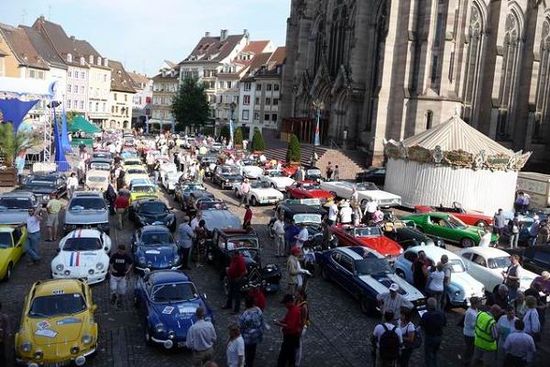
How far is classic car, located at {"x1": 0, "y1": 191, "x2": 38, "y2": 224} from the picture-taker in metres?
20.8

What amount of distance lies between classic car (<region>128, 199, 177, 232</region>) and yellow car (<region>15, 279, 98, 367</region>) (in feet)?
32.6

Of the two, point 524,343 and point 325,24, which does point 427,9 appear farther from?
point 524,343

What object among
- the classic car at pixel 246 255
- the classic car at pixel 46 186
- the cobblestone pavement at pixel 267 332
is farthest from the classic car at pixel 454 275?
the classic car at pixel 46 186

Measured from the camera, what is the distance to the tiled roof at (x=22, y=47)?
2817 inches

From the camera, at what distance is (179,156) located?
4353 centimetres

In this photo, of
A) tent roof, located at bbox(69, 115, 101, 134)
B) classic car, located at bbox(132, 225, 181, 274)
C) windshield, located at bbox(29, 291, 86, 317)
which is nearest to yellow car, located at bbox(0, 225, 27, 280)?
classic car, located at bbox(132, 225, 181, 274)

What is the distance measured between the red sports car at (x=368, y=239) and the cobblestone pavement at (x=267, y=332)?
7.90 ft

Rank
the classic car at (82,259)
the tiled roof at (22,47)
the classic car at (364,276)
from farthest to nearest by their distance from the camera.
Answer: the tiled roof at (22,47)
the classic car at (82,259)
the classic car at (364,276)

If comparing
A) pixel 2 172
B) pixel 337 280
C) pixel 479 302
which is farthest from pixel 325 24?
pixel 479 302

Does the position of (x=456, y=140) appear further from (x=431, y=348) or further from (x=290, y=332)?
(x=290, y=332)

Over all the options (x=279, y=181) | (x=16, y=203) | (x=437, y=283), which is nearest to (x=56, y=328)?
(x=437, y=283)

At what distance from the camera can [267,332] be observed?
13430 millimetres

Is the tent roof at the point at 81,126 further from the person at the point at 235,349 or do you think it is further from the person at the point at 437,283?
the person at the point at 235,349

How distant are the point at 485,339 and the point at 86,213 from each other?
51.6 feet
